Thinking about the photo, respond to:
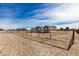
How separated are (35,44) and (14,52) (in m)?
0.27

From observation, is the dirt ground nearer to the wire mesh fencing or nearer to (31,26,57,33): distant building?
the wire mesh fencing

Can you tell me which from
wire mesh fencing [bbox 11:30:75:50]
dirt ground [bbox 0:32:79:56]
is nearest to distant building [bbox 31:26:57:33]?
wire mesh fencing [bbox 11:30:75:50]

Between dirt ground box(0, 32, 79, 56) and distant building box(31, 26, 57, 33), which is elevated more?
distant building box(31, 26, 57, 33)

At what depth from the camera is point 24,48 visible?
1937mm

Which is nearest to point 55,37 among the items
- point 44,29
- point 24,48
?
point 44,29

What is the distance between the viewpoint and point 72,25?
75.2 inches

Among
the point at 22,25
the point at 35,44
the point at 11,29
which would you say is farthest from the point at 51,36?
the point at 11,29

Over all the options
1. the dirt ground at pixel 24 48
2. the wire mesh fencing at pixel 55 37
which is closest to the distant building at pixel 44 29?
the wire mesh fencing at pixel 55 37

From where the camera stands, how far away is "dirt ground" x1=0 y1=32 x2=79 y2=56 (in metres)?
1.92

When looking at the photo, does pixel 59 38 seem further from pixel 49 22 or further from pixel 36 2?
pixel 36 2

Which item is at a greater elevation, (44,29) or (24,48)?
(44,29)

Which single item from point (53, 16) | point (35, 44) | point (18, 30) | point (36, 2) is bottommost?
point (35, 44)

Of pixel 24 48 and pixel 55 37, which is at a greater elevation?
pixel 55 37

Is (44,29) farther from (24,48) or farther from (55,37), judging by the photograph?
(24,48)
